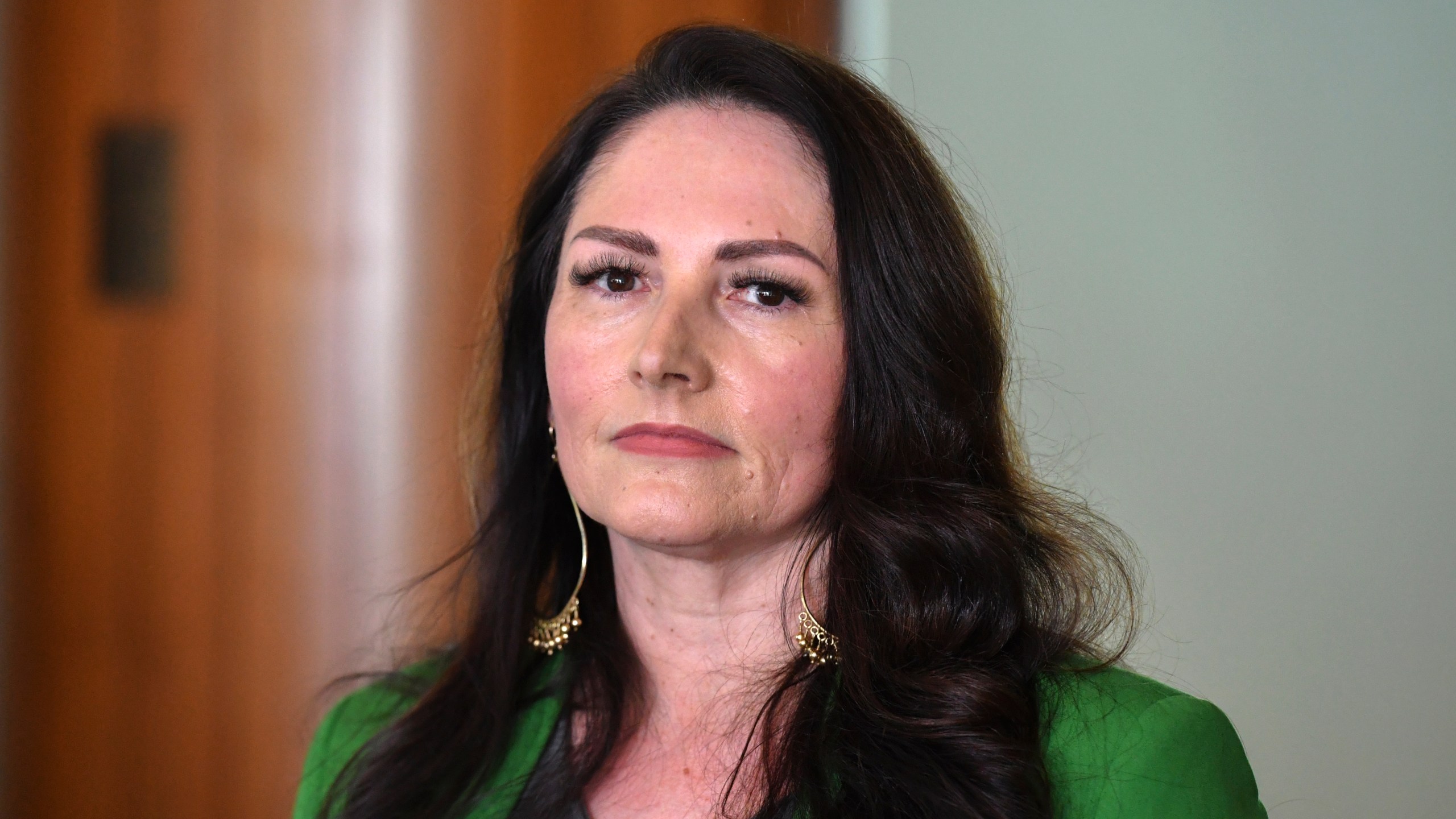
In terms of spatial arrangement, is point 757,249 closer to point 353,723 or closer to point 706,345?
point 706,345

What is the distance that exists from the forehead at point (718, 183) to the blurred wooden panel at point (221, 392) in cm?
97

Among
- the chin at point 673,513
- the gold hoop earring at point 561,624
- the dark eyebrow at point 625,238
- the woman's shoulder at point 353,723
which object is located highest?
the dark eyebrow at point 625,238

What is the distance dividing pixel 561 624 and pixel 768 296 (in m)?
0.54

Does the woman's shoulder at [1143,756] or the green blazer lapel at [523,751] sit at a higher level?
the woman's shoulder at [1143,756]

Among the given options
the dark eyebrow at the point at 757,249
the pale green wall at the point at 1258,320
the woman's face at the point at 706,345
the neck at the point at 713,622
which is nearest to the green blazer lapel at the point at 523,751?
the neck at the point at 713,622

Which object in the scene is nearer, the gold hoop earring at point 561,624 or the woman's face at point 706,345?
the woman's face at point 706,345

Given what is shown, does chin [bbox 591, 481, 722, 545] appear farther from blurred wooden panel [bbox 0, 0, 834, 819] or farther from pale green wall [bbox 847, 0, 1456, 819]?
blurred wooden panel [bbox 0, 0, 834, 819]

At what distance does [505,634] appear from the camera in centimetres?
161

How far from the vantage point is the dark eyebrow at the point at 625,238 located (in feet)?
4.51

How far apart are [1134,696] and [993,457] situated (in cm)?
31

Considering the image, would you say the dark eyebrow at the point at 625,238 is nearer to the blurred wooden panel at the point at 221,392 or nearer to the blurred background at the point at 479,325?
the blurred background at the point at 479,325

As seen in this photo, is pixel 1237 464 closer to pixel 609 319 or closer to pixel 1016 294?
pixel 1016 294

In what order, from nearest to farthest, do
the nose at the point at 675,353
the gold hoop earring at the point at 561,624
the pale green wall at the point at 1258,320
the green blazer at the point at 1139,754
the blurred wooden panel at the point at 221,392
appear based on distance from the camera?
1. the green blazer at the point at 1139,754
2. the nose at the point at 675,353
3. the gold hoop earring at the point at 561,624
4. the pale green wall at the point at 1258,320
5. the blurred wooden panel at the point at 221,392

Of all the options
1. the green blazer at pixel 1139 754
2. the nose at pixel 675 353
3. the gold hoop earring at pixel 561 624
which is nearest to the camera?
the green blazer at pixel 1139 754
